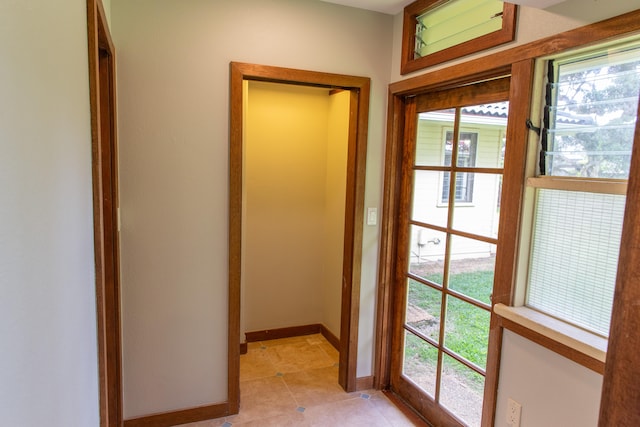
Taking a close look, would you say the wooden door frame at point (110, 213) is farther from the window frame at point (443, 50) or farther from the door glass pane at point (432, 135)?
the door glass pane at point (432, 135)

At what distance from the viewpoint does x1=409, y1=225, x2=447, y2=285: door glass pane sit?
7.43 feet

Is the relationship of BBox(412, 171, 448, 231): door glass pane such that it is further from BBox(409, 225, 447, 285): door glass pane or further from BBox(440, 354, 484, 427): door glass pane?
BBox(440, 354, 484, 427): door glass pane

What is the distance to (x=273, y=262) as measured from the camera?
11.2 ft

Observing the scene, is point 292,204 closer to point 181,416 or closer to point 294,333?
point 294,333

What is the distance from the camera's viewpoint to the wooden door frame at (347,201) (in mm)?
2193

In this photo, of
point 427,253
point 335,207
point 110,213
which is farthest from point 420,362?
point 110,213

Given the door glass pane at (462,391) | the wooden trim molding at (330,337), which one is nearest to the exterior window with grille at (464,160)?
the door glass pane at (462,391)

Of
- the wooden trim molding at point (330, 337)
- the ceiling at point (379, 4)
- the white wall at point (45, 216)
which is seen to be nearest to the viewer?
the white wall at point (45, 216)

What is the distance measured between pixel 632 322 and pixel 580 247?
88 cm

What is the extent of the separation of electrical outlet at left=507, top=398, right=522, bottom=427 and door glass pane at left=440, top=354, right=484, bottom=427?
295 millimetres

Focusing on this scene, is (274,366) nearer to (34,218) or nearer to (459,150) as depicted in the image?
(459,150)

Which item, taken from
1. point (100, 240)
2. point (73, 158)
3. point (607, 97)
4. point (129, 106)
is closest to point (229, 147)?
point (129, 106)

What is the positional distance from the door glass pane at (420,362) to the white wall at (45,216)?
184 cm

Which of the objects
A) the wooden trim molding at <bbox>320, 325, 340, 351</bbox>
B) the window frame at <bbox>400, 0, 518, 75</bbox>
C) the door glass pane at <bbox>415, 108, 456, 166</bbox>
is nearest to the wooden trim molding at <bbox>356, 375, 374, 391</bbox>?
the wooden trim molding at <bbox>320, 325, 340, 351</bbox>
